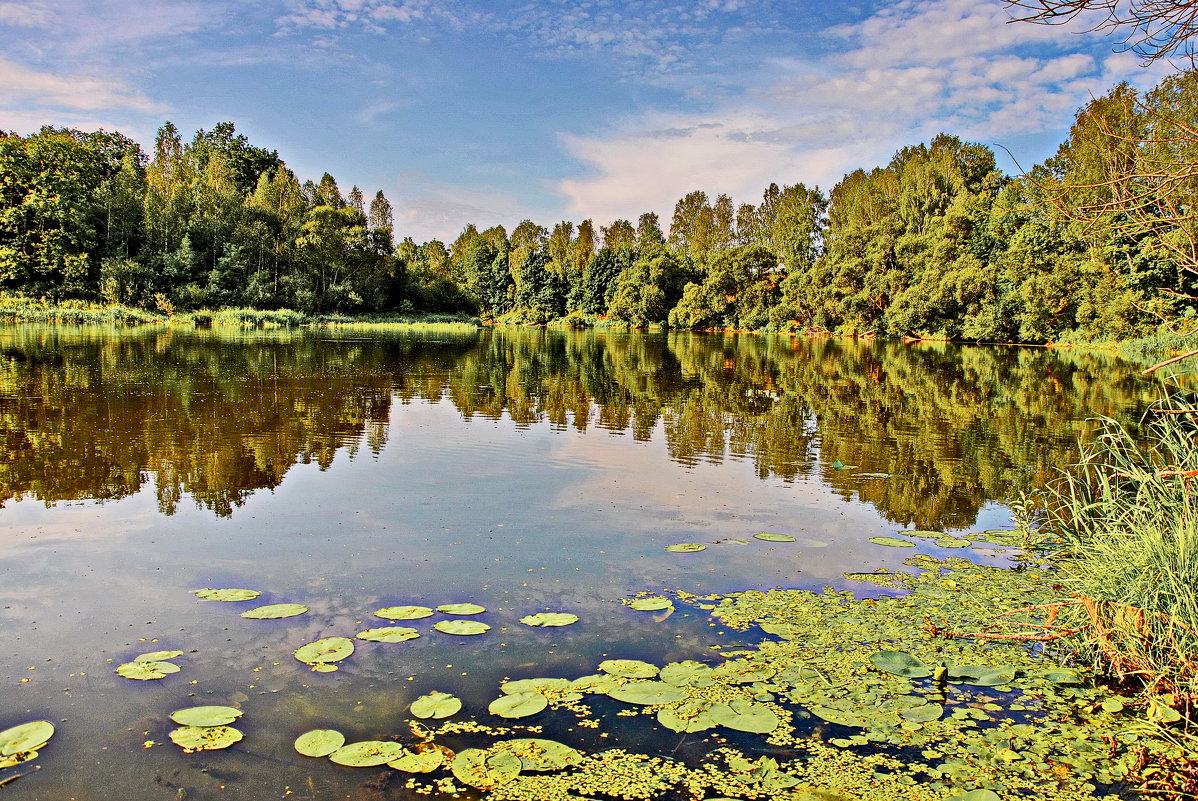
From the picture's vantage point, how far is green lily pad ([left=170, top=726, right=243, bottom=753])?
3693 millimetres

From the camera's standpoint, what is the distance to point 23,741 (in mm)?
3631

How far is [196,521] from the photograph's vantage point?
743cm

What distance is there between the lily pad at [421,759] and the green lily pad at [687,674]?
139 centimetres

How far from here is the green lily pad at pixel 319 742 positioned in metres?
3.65

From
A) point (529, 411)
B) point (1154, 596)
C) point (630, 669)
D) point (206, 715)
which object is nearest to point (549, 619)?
point (630, 669)

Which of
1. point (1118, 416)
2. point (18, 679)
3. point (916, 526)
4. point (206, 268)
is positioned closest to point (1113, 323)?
point (1118, 416)

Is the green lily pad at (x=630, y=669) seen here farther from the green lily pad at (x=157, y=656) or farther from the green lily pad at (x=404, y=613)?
the green lily pad at (x=157, y=656)

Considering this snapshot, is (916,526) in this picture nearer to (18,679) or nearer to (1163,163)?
(1163,163)

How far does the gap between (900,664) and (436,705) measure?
2.84 m

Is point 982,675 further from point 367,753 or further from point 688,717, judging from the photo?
point 367,753

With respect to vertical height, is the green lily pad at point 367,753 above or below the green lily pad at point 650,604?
below

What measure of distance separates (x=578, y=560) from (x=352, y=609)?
202cm

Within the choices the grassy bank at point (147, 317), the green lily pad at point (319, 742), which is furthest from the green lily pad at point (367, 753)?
the grassy bank at point (147, 317)

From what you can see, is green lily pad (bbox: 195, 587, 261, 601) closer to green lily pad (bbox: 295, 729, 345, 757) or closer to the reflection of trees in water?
green lily pad (bbox: 295, 729, 345, 757)
